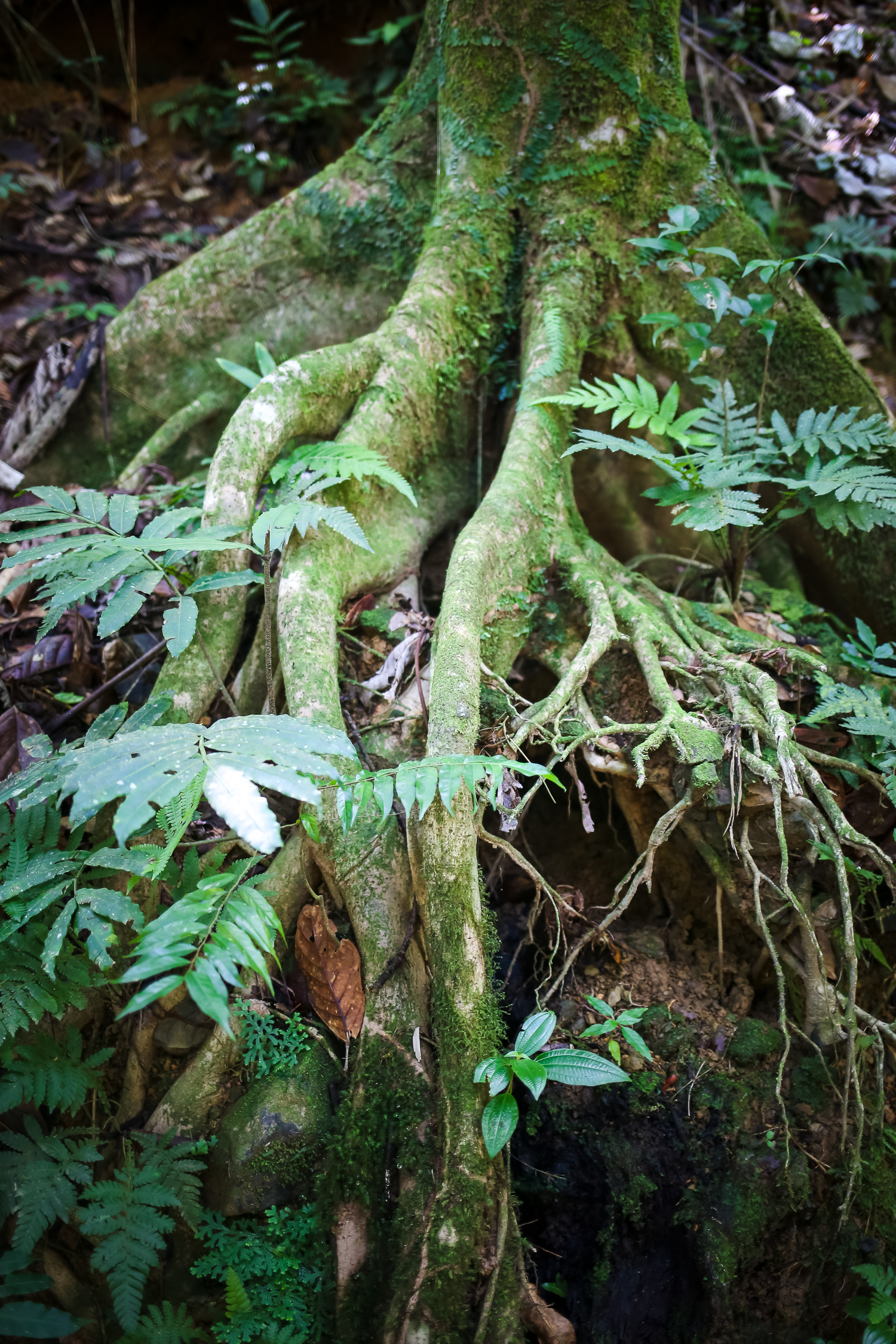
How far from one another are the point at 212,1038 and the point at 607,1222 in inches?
54.5

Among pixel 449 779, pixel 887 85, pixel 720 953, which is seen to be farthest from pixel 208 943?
pixel 887 85

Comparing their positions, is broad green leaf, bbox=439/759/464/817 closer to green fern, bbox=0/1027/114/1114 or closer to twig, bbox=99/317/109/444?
green fern, bbox=0/1027/114/1114

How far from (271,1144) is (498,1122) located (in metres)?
0.74

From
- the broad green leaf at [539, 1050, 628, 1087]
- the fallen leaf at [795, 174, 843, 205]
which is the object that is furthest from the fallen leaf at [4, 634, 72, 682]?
the fallen leaf at [795, 174, 843, 205]

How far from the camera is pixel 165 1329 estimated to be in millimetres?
1993

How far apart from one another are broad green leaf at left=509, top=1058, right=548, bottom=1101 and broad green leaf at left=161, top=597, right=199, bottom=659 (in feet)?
4.78

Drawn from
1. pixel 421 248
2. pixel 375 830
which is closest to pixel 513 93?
pixel 421 248

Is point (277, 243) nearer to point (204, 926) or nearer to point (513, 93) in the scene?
point (513, 93)

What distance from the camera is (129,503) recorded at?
7.86ft

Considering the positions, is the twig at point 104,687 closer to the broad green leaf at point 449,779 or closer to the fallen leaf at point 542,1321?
the broad green leaf at point 449,779

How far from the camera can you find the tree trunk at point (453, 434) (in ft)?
7.13

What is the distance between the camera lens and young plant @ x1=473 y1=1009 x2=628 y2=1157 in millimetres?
1981

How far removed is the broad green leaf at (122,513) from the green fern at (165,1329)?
2173 mm

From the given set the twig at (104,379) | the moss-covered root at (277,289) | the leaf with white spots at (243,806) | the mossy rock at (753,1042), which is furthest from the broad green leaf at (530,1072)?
the twig at (104,379)
